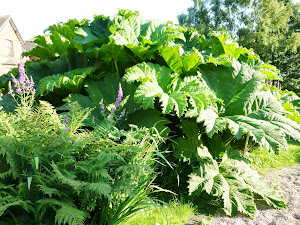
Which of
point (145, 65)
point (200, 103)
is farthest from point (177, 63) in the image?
point (200, 103)

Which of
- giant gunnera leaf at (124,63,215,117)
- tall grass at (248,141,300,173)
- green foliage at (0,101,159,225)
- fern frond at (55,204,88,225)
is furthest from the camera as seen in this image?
tall grass at (248,141,300,173)

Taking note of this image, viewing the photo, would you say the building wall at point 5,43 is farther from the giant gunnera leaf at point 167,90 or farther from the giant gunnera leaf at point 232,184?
the giant gunnera leaf at point 232,184

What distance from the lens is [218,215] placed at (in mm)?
2068

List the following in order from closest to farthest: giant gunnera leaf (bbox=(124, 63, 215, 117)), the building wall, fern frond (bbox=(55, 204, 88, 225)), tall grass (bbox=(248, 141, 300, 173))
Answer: fern frond (bbox=(55, 204, 88, 225)) → giant gunnera leaf (bbox=(124, 63, 215, 117)) → tall grass (bbox=(248, 141, 300, 173)) → the building wall

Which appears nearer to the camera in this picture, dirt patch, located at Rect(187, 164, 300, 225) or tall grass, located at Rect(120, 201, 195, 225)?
tall grass, located at Rect(120, 201, 195, 225)

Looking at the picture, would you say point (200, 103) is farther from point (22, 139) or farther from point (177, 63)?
point (22, 139)

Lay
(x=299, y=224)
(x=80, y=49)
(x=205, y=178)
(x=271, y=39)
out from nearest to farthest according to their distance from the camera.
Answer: (x=299, y=224) < (x=205, y=178) < (x=80, y=49) < (x=271, y=39)

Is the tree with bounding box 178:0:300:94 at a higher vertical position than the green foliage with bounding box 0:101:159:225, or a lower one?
higher

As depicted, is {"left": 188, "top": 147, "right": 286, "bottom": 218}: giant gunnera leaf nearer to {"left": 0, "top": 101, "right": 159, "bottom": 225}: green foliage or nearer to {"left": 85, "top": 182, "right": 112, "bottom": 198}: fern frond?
{"left": 0, "top": 101, "right": 159, "bottom": 225}: green foliage

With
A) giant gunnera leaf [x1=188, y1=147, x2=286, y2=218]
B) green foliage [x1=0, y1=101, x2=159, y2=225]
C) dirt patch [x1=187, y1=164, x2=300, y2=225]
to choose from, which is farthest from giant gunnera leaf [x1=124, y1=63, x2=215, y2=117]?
dirt patch [x1=187, y1=164, x2=300, y2=225]

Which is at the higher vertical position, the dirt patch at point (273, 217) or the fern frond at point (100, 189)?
the fern frond at point (100, 189)

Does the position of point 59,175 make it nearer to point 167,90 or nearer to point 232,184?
point 167,90

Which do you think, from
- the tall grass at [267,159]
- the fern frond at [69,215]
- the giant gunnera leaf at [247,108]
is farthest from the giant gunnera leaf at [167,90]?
the tall grass at [267,159]

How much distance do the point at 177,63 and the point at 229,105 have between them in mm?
729
